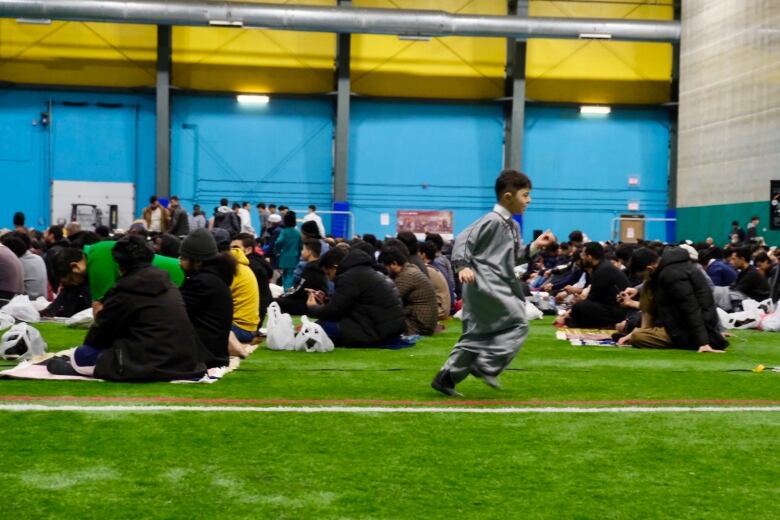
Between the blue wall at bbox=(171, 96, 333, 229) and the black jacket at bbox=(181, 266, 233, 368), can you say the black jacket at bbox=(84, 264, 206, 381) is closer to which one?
the black jacket at bbox=(181, 266, 233, 368)

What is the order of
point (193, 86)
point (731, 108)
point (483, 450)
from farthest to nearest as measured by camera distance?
point (193, 86), point (731, 108), point (483, 450)

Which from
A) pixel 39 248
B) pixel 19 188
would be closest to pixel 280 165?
pixel 19 188

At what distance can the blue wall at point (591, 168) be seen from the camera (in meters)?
31.1

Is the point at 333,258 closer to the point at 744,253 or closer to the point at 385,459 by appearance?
the point at 385,459

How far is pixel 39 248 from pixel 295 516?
13487 millimetres

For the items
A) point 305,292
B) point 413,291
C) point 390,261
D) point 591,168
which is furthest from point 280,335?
point 591,168

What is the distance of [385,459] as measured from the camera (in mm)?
5039

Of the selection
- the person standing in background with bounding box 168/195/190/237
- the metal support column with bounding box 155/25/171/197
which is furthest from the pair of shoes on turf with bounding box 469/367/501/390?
the metal support column with bounding box 155/25/171/197

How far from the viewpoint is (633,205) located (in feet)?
103

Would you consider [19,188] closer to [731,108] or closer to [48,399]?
[731,108]

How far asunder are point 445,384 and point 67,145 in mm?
24291

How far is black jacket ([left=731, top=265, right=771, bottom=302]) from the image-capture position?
15234 millimetres

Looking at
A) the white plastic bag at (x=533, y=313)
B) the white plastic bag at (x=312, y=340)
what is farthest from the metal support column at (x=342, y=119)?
the white plastic bag at (x=312, y=340)

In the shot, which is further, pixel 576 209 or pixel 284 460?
pixel 576 209
